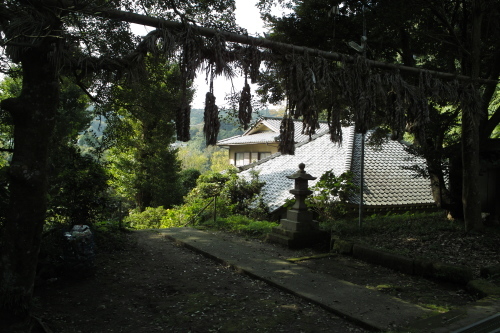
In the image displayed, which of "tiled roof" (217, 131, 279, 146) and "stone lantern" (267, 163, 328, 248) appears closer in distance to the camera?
"stone lantern" (267, 163, 328, 248)

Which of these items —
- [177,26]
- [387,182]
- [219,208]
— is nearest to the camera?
[177,26]

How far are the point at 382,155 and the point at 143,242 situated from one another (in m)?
12.9

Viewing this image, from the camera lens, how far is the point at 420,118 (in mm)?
6387

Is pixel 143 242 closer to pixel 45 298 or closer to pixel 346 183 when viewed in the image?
pixel 45 298

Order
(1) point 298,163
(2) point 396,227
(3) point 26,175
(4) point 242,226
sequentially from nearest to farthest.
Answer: (3) point 26,175, (2) point 396,227, (4) point 242,226, (1) point 298,163

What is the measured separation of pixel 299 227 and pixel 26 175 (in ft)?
19.1

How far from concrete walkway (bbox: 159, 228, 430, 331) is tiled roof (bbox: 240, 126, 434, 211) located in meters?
6.67

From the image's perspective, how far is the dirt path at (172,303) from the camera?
13.2 feet

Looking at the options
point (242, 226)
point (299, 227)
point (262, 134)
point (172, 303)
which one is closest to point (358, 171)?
point (242, 226)

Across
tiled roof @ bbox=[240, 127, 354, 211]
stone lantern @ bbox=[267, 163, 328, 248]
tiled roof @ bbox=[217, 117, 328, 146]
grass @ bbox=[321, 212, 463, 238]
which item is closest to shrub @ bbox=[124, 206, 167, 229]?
tiled roof @ bbox=[240, 127, 354, 211]

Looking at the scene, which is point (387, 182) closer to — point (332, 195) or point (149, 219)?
point (332, 195)

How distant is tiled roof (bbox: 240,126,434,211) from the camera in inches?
566

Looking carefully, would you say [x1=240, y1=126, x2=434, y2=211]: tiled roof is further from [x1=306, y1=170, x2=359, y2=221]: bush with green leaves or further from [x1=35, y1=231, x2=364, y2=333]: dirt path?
[x1=35, y1=231, x2=364, y2=333]: dirt path

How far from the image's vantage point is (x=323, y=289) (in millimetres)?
5137
